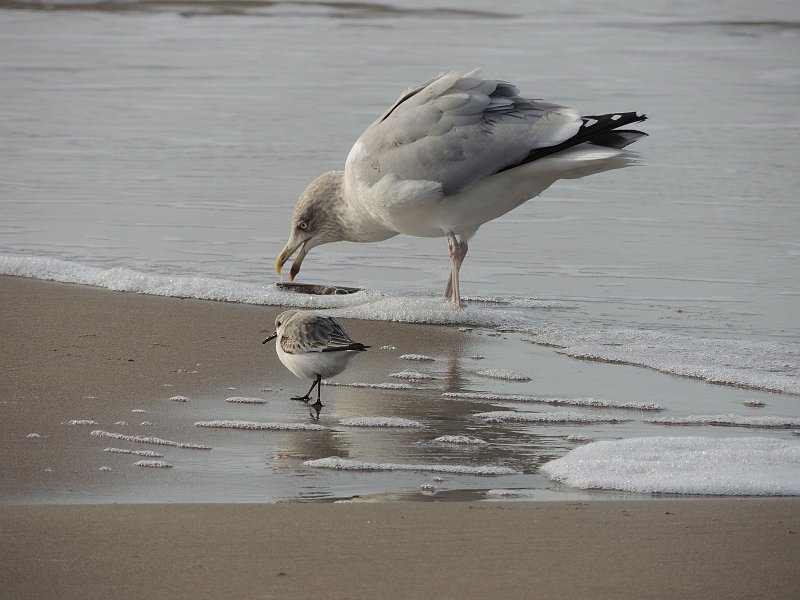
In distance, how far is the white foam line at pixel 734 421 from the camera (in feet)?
19.2

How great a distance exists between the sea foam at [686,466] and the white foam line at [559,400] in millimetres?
751

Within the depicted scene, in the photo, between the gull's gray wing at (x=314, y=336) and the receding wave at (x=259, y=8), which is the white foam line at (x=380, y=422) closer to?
the gull's gray wing at (x=314, y=336)

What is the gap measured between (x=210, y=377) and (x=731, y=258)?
15.2 ft

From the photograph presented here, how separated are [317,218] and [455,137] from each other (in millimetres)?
1315

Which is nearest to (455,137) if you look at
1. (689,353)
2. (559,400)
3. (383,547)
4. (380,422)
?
(689,353)

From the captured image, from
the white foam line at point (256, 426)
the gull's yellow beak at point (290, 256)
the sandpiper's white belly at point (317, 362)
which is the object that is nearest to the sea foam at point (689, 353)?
the sandpiper's white belly at point (317, 362)

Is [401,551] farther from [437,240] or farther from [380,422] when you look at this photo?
[437,240]

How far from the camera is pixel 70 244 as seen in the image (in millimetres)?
9750

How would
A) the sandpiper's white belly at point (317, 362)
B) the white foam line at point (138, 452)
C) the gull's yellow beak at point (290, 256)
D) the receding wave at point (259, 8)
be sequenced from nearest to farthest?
the white foam line at point (138, 452) < the sandpiper's white belly at point (317, 362) < the gull's yellow beak at point (290, 256) < the receding wave at point (259, 8)

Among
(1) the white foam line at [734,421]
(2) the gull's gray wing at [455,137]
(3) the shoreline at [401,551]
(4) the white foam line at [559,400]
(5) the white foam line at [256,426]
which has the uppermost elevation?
(2) the gull's gray wing at [455,137]

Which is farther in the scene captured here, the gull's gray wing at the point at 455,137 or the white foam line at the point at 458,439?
the gull's gray wing at the point at 455,137

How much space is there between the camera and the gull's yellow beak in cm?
891

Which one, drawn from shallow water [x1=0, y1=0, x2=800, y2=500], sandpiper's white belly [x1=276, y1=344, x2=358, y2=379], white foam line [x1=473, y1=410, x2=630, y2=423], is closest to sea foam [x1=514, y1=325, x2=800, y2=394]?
shallow water [x1=0, y1=0, x2=800, y2=500]

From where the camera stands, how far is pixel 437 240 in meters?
10.8
